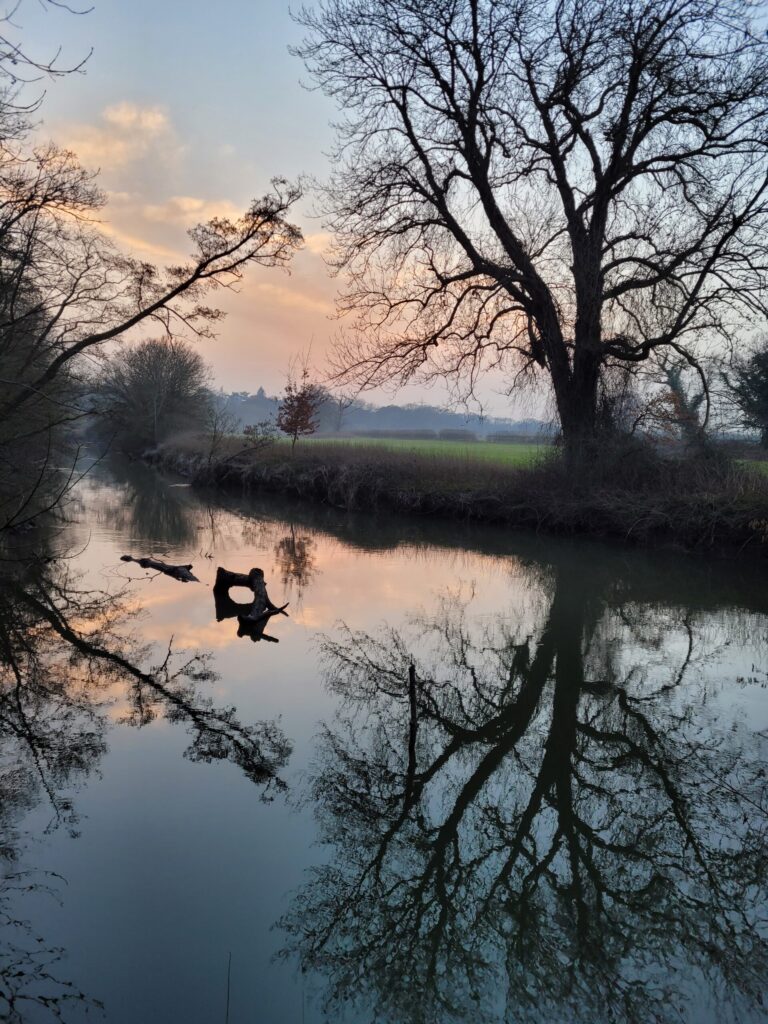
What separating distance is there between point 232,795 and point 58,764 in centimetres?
137

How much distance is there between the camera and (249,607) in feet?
30.5

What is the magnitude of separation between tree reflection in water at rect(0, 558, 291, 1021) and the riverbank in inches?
425

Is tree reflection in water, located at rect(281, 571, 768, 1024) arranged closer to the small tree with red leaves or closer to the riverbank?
the riverbank

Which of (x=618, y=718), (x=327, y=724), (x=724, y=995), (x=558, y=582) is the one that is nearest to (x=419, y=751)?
(x=327, y=724)

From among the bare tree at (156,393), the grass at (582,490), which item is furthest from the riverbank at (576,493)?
the bare tree at (156,393)

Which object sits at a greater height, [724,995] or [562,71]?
[562,71]

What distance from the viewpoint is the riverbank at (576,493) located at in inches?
567

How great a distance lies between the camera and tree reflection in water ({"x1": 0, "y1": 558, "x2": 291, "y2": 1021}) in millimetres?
3158

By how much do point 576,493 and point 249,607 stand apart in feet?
32.1

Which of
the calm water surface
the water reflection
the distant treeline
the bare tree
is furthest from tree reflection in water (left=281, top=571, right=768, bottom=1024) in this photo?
the distant treeline

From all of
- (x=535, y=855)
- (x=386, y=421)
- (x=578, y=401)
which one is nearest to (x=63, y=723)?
(x=535, y=855)

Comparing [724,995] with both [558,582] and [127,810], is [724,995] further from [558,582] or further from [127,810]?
[558,582]

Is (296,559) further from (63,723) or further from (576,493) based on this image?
(63,723)

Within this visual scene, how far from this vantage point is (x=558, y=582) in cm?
1203
